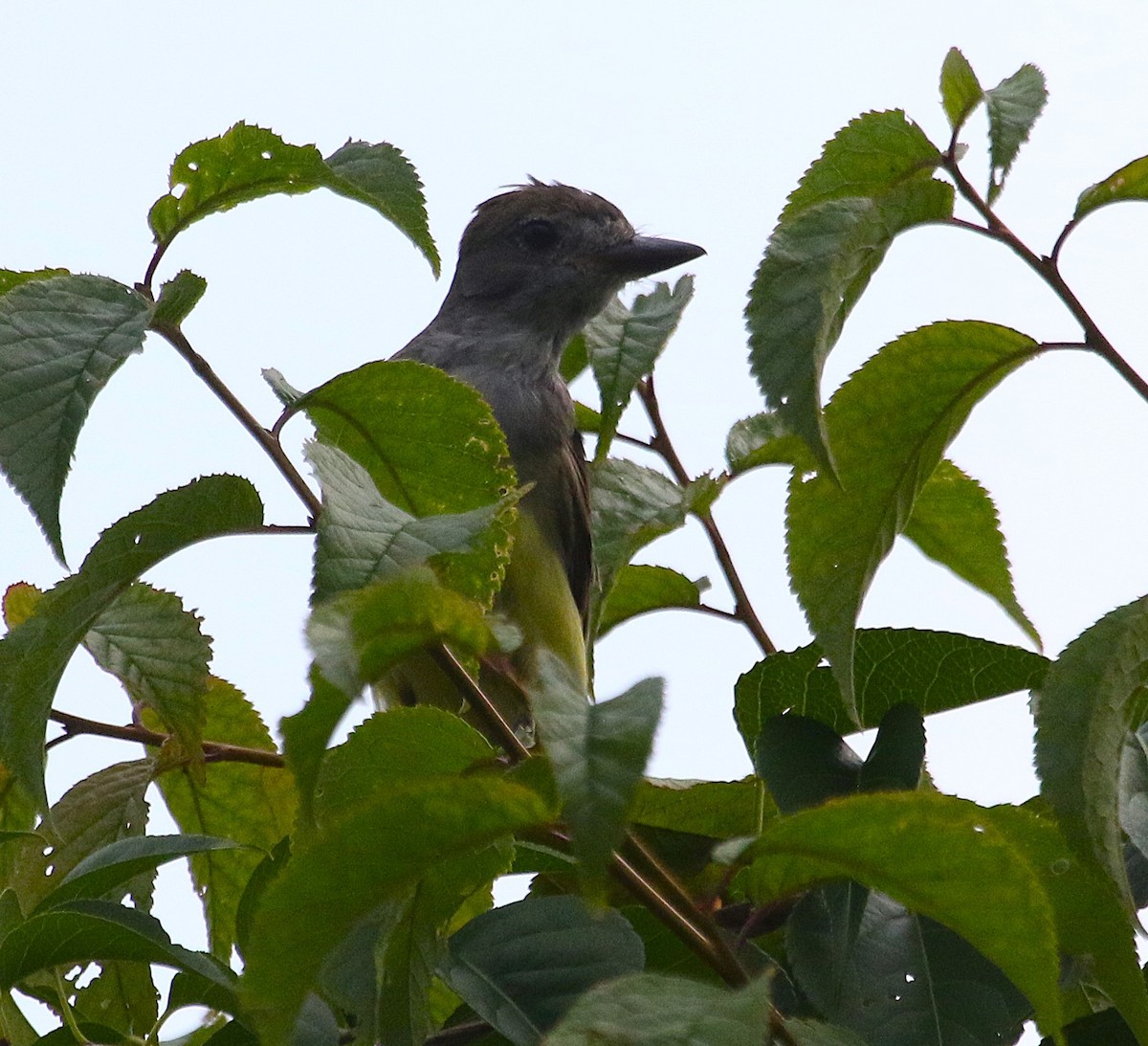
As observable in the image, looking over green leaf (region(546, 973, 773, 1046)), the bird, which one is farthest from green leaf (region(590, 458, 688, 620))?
the bird

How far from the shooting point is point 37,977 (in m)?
1.98

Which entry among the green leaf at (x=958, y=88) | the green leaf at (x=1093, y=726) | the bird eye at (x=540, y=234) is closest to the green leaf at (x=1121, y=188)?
the green leaf at (x=958, y=88)

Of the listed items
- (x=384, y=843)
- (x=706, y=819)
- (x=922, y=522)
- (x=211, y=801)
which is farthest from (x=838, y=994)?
(x=211, y=801)

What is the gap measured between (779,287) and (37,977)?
1288mm

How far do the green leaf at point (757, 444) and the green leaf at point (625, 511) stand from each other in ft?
0.34

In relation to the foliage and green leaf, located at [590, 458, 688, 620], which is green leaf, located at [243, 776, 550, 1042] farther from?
green leaf, located at [590, 458, 688, 620]

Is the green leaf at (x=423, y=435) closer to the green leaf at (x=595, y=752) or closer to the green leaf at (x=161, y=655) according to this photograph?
the green leaf at (x=161, y=655)

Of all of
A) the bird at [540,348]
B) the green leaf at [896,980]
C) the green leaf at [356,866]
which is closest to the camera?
the green leaf at [356,866]

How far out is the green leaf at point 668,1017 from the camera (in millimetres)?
932

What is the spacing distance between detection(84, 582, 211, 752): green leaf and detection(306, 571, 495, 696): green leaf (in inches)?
21.9

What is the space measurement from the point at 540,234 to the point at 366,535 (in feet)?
12.0

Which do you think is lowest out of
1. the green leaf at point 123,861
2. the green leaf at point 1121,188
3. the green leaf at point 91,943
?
the green leaf at point 91,943

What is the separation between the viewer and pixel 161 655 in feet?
5.65

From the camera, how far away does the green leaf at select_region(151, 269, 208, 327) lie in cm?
167
